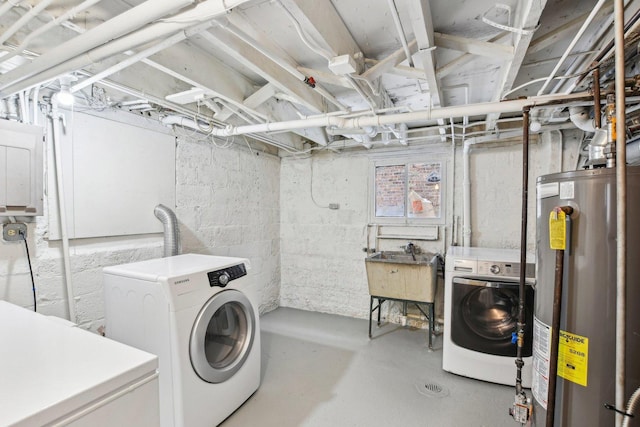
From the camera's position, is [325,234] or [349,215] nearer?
[349,215]

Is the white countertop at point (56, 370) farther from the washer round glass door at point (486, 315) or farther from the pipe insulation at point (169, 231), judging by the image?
the washer round glass door at point (486, 315)

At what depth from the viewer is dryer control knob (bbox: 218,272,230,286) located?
1.97 m

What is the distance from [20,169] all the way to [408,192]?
3388 mm

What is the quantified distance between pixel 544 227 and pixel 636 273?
1.03 feet

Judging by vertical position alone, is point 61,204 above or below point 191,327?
above

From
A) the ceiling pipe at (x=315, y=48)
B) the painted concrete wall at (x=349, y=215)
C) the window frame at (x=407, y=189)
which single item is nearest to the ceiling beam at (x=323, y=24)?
the ceiling pipe at (x=315, y=48)

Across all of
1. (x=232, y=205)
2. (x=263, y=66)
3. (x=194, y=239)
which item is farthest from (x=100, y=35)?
(x=232, y=205)

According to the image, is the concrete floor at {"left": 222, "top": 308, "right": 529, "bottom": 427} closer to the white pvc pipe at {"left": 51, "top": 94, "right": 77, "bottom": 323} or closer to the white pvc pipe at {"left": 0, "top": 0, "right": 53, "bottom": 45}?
the white pvc pipe at {"left": 51, "top": 94, "right": 77, "bottom": 323}

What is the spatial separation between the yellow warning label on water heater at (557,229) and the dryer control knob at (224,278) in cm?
178

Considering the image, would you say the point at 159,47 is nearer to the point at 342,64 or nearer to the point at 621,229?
the point at 342,64

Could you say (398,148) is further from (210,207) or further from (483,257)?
(210,207)

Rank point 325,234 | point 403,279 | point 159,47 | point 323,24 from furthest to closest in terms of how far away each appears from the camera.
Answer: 1. point 325,234
2. point 403,279
3. point 323,24
4. point 159,47

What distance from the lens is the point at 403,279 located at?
2.93 m

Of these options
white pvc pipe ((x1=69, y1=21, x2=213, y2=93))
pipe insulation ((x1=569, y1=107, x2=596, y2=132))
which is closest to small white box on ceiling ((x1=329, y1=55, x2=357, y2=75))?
white pvc pipe ((x1=69, y1=21, x2=213, y2=93))
